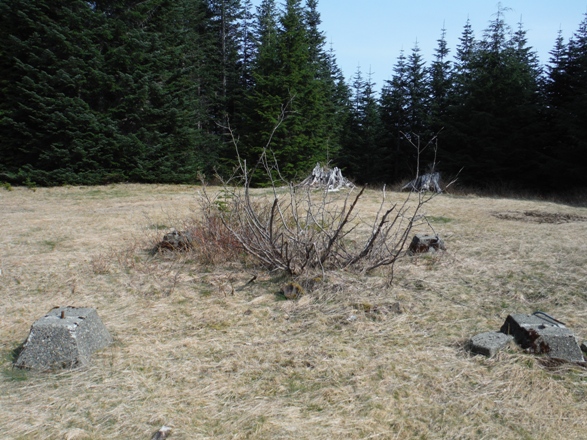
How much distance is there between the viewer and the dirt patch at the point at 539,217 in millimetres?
7797

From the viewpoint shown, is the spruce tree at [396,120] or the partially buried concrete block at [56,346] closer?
the partially buried concrete block at [56,346]

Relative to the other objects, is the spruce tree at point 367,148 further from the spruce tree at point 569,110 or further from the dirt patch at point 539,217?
the dirt patch at point 539,217

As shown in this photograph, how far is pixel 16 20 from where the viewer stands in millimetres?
13344

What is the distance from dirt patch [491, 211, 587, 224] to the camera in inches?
307

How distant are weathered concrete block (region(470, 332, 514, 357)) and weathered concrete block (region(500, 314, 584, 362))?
0.32ft

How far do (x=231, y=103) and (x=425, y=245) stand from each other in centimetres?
2072

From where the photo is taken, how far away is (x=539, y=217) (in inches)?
320

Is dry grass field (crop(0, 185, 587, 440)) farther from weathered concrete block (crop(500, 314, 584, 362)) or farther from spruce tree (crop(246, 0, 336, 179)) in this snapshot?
spruce tree (crop(246, 0, 336, 179))

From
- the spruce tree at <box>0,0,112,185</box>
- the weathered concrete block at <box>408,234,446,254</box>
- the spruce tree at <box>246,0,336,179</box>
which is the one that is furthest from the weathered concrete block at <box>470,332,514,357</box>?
the spruce tree at <box>246,0,336,179</box>

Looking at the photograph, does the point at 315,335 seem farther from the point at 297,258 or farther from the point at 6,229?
the point at 6,229

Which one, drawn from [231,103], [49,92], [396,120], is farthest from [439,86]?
[49,92]

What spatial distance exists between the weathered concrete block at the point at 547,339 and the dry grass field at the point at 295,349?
10 centimetres

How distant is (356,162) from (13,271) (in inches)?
832

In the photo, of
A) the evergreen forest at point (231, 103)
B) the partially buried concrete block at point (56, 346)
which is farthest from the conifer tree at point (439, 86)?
the partially buried concrete block at point (56, 346)
